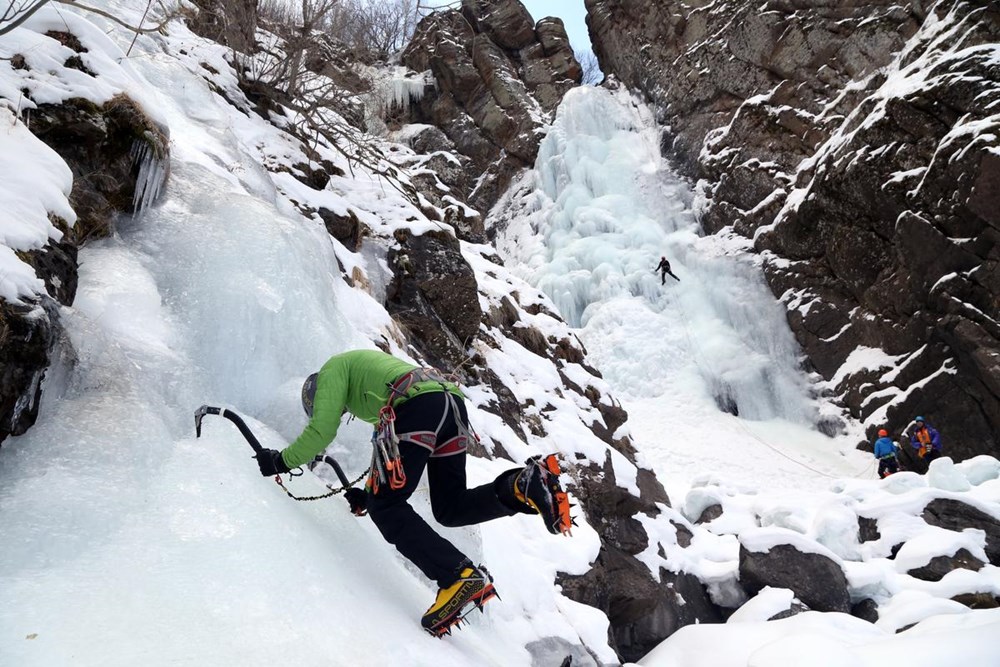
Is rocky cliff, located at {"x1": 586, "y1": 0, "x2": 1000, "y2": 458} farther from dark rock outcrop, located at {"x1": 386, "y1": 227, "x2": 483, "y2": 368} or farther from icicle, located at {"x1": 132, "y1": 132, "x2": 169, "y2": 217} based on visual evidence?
icicle, located at {"x1": 132, "y1": 132, "x2": 169, "y2": 217}

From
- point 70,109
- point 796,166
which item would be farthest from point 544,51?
point 70,109

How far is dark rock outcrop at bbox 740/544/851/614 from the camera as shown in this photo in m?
6.14

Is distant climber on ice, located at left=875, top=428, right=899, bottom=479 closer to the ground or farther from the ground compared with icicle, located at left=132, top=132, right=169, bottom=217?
farther from the ground

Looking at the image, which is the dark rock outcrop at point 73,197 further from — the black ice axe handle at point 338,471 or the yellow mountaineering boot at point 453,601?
the yellow mountaineering boot at point 453,601

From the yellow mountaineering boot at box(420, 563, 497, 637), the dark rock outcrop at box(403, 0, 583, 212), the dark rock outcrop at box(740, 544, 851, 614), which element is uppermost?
the dark rock outcrop at box(403, 0, 583, 212)

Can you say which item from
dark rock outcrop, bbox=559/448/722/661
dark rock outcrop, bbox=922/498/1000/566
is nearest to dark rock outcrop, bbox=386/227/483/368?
dark rock outcrop, bbox=559/448/722/661

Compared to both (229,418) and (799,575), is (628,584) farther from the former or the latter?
(229,418)

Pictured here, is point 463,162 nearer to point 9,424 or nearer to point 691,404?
point 691,404

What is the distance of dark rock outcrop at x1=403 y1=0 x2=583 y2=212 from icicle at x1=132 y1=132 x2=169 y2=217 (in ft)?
63.7

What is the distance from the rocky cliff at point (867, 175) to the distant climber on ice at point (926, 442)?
119 centimetres

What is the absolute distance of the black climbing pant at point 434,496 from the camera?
2.53 metres

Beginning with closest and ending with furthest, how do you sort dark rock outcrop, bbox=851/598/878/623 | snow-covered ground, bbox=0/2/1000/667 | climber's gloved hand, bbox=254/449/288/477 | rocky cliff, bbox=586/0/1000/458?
snow-covered ground, bbox=0/2/1000/667
climber's gloved hand, bbox=254/449/288/477
dark rock outcrop, bbox=851/598/878/623
rocky cliff, bbox=586/0/1000/458

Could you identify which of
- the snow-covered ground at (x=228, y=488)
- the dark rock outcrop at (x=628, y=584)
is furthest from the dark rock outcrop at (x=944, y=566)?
the dark rock outcrop at (x=628, y=584)

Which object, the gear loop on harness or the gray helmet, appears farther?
the gray helmet
